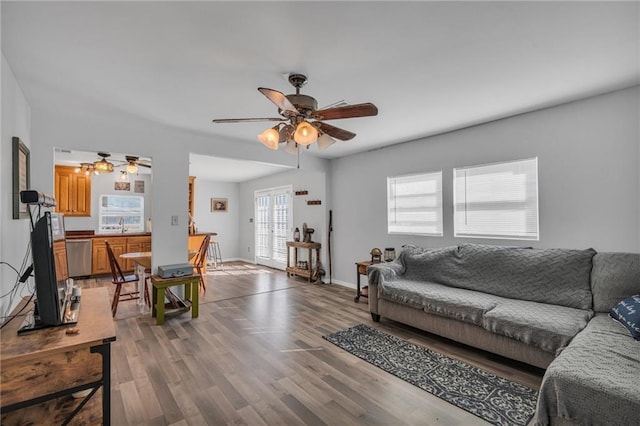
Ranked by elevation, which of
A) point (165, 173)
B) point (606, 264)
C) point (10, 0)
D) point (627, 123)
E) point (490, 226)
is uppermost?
point (10, 0)

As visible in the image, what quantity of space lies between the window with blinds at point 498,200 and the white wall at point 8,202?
4386 millimetres

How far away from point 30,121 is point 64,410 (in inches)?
110

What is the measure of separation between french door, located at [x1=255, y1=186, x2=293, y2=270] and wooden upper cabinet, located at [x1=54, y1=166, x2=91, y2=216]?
3723 mm

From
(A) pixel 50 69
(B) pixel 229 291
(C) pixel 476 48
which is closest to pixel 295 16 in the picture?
(C) pixel 476 48

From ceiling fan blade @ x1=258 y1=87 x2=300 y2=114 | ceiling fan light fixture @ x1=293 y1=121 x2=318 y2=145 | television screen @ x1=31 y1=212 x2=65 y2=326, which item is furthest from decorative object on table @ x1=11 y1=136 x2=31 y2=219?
ceiling fan light fixture @ x1=293 y1=121 x2=318 y2=145

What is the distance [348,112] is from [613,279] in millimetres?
2636

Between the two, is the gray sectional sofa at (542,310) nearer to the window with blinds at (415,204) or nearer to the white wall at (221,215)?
the window with blinds at (415,204)

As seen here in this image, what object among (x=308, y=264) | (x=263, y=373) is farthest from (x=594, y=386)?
(x=308, y=264)

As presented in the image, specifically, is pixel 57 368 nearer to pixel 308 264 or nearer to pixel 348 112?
pixel 348 112

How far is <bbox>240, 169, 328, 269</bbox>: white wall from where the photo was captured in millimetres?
5879

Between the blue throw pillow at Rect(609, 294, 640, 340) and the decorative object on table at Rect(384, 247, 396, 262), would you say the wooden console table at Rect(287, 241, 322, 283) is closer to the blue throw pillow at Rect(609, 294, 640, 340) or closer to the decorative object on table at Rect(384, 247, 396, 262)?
the decorative object on table at Rect(384, 247, 396, 262)

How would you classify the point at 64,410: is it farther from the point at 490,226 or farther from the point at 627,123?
Answer: the point at 627,123

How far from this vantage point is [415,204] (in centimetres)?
442

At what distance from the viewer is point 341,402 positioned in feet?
6.76
